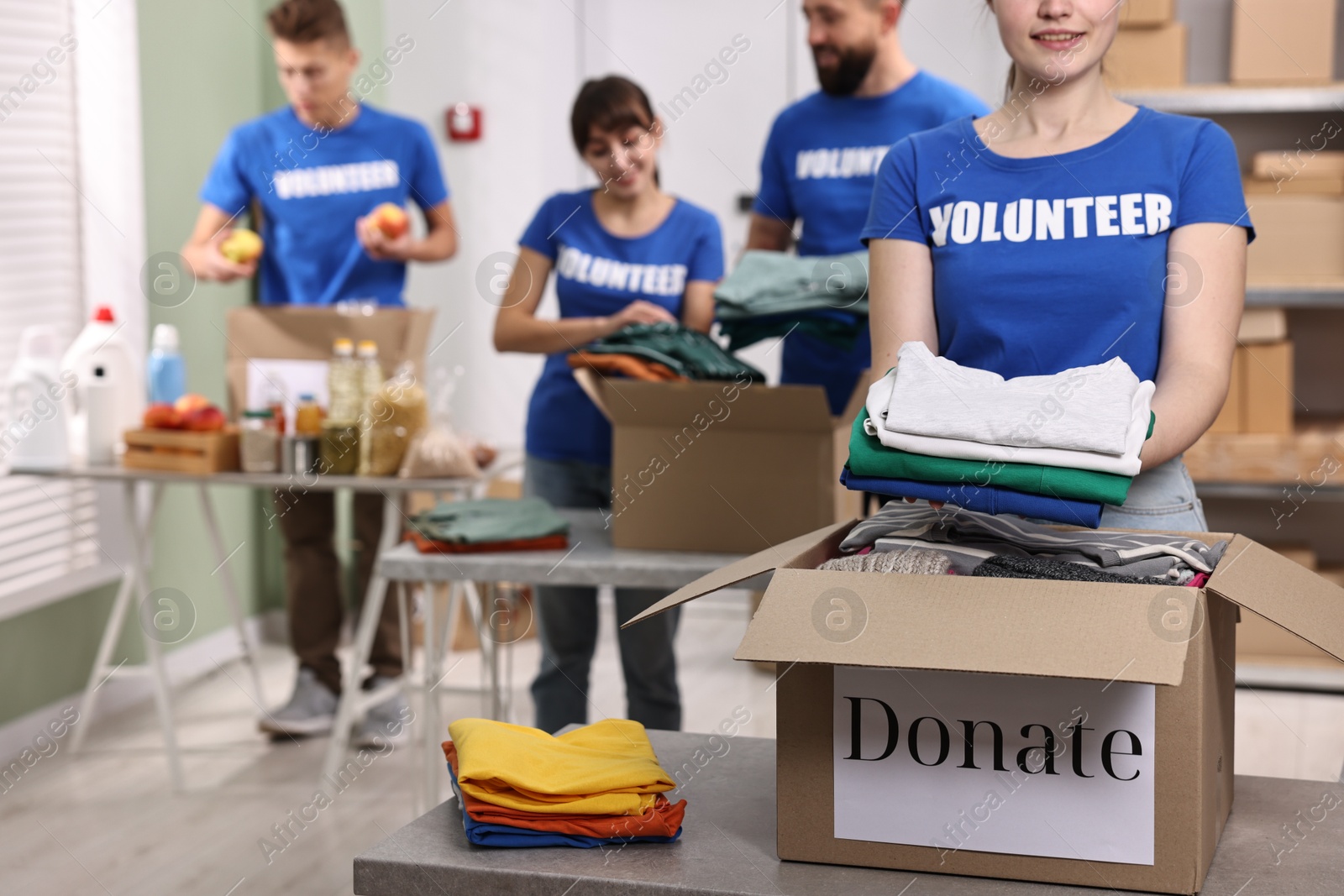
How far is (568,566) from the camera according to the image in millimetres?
1902

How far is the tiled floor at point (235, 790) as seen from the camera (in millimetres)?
2527

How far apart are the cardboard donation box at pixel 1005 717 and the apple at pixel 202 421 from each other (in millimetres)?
2108

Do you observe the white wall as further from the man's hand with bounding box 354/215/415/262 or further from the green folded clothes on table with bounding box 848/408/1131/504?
the green folded clothes on table with bounding box 848/408/1131/504

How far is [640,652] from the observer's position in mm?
2398

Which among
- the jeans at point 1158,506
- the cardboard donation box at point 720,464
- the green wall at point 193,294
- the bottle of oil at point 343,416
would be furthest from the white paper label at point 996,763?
the green wall at point 193,294

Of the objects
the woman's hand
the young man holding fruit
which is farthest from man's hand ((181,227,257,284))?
the woman's hand

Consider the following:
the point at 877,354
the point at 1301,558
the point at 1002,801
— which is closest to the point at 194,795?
the point at 877,354

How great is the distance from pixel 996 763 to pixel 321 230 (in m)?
2.69

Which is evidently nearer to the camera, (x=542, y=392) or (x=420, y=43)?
(x=542, y=392)

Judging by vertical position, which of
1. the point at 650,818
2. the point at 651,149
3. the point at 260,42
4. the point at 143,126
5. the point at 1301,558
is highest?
the point at 260,42

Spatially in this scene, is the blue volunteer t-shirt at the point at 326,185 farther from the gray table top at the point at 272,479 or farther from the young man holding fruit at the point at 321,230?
the gray table top at the point at 272,479

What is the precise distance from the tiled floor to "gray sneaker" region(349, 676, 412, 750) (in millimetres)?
48

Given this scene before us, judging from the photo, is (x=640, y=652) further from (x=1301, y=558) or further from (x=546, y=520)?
(x=1301, y=558)

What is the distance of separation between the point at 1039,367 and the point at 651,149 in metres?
1.28
